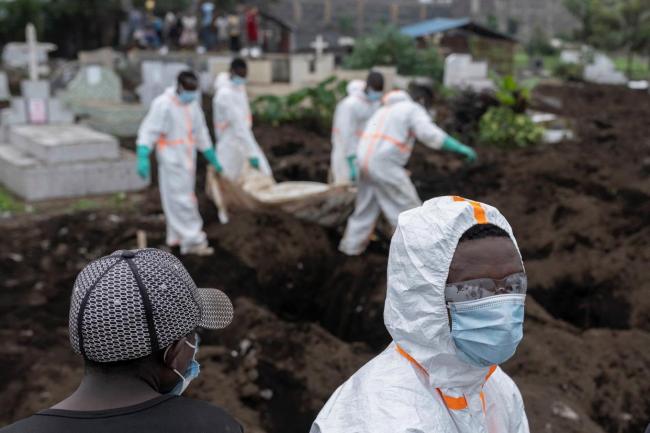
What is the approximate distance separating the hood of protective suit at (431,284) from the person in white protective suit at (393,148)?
4.34 metres

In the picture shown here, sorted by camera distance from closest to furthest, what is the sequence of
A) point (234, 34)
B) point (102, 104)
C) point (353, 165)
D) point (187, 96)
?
point (187, 96), point (353, 165), point (102, 104), point (234, 34)

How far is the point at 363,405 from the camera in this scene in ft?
5.93

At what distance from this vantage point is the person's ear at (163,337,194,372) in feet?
5.41

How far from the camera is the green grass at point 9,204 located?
28.6 feet

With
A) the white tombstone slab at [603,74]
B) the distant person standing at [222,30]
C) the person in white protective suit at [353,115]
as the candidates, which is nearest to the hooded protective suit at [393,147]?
the person in white protective suit at [353,115]

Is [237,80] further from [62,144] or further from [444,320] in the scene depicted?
[444,320]

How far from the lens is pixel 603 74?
78.0ft

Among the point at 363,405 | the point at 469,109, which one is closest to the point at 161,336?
the point at 363,405

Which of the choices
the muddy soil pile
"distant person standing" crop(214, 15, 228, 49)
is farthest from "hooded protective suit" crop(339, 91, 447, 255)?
"distant person standing" crop(214, 15, 228, 49)

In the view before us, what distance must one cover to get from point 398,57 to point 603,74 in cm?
985

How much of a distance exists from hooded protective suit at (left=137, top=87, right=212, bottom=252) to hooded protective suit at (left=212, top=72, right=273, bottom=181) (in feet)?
3.03

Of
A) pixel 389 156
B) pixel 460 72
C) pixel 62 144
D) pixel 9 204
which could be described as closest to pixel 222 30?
pixel 460 72

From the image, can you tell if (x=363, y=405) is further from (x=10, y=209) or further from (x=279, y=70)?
(x=279, y=70)

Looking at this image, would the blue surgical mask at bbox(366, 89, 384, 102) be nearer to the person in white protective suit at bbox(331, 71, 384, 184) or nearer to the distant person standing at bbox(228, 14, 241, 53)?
the person in white protective suit at bbox(331, 71, 384, 184)
